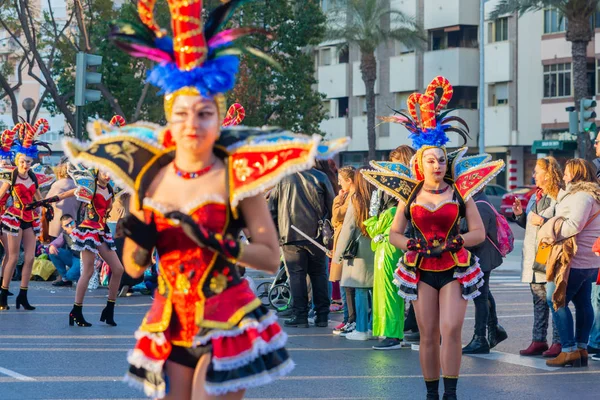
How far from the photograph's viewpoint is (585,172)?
34.4 feet

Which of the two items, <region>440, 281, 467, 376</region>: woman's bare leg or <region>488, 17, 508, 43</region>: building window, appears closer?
<region>440, 281, 467, 376</region>: woman's bare leg

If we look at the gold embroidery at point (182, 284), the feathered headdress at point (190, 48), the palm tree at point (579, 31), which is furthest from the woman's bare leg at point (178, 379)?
the palm tree at point (579, 31)

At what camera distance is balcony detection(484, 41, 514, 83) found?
53.0m

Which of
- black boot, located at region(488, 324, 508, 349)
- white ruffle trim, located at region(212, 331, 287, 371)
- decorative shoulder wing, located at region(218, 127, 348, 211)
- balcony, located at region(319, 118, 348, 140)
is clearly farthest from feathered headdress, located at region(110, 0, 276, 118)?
balcony, located at region(319, 118, 348, 140)

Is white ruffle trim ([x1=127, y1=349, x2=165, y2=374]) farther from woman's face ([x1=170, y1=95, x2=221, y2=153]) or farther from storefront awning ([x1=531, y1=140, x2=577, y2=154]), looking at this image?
storefront awning ([x1=531, y1=140, x2=577, y2=154])

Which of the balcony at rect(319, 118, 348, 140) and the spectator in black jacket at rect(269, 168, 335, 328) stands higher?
the balcony at rect(319, 118, 348, 140)

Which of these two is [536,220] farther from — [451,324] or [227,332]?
[227,332]

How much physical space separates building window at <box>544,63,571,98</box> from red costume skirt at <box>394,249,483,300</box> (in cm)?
4431

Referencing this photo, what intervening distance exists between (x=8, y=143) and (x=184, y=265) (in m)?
10.3

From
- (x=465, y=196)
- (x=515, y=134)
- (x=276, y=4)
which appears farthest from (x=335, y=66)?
(x=465, y=196)

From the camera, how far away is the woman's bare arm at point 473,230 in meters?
8.20

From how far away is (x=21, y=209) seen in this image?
14.0m

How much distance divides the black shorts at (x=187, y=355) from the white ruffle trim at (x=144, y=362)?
66 millimetres

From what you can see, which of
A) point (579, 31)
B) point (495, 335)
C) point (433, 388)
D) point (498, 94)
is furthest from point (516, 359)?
point (498, 94)
